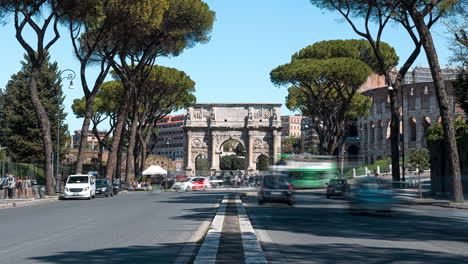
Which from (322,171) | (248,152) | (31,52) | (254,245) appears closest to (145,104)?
(322,171)

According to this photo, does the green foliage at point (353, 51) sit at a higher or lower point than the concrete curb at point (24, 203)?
higher

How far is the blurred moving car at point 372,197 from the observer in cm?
1908

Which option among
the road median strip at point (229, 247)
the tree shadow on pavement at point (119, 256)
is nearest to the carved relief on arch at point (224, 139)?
the road median strip at point (229, 247)

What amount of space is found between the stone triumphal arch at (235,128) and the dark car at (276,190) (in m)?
54.6

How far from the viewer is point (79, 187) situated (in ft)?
112

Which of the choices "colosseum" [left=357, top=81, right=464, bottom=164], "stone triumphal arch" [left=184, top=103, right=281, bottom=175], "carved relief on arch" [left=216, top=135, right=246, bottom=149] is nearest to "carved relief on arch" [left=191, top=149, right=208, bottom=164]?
"stone triumphal arch" [left=184, top=103, right=281, bottom=175]

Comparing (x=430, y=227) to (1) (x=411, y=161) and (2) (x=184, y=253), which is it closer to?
(2) (x=184, y=253)

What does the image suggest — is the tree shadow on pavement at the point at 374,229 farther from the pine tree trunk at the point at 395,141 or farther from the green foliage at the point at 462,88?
the green foliage at the point at 462,88

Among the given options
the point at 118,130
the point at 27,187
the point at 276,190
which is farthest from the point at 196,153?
the point at 276,190

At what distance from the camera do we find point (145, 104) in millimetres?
53906

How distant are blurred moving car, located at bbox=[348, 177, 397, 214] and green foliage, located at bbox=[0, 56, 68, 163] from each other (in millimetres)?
37892

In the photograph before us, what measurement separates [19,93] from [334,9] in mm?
32187

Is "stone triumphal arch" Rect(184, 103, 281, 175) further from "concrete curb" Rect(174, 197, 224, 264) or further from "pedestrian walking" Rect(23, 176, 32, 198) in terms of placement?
"concrete curb" Rect(174, 197, 224, 264)

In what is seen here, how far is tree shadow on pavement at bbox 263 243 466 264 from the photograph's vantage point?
28.3ft
